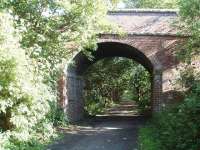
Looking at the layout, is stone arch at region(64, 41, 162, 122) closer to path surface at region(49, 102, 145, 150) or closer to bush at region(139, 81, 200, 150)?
path surface at region(49, 102, 145, 150)

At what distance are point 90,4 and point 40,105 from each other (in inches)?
202

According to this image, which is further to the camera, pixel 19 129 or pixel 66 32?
pixel 66 32

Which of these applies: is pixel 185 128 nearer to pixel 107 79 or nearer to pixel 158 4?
pixel 107 79

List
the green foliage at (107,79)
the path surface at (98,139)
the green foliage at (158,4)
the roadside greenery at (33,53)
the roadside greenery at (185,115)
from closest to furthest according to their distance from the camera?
the roadside greenery at (33,53), the roadside greenery at (185,115), the path surface at (98,139), the green foliage at (107,79), the green foliage at (158,4)

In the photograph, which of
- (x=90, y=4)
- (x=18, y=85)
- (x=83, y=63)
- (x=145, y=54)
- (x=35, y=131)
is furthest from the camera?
(x=83, y=63)

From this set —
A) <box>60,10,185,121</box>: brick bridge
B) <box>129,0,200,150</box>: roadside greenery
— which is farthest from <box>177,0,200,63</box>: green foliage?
<box>60,10,185,121</box>: brick bridge

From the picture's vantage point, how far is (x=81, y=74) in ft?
94.6

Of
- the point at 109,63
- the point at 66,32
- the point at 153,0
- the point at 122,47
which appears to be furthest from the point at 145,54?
the point at 153,0

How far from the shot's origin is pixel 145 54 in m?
23.8

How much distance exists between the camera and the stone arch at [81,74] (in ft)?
76.4

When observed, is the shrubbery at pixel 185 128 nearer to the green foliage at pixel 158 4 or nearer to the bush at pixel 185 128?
the bush at pixel 185 128

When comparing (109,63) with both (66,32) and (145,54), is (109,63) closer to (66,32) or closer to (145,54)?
(145,54)

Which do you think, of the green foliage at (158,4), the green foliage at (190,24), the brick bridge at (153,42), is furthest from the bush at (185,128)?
the green foliage at (158,4)

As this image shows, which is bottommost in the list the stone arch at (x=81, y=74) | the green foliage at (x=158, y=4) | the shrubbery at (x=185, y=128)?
the shrubbery at (x=185, y=128)
